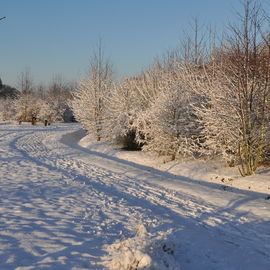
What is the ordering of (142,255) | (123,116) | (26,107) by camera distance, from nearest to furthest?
(142,255) < (123,116) < (26,107)

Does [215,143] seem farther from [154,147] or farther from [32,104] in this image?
[32,104]

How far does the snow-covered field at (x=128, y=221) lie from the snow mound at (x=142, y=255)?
1 cm

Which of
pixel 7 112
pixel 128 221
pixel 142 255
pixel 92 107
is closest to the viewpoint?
pixel 142 255

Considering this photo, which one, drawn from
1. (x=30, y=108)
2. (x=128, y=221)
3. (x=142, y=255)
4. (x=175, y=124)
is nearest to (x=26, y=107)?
(x=30, y=108)

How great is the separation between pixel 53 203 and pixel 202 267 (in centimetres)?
371

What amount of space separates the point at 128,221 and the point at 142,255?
208cm

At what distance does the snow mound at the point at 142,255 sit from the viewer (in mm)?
3498

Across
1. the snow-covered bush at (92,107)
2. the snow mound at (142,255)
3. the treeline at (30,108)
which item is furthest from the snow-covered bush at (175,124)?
the treeline at (30,108)

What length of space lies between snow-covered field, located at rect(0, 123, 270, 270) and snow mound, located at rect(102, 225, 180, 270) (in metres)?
0.01

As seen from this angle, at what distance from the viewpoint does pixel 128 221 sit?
222 inches

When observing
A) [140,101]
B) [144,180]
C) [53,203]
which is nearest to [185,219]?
[53,203]

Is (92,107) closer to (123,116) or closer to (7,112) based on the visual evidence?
(123,116)

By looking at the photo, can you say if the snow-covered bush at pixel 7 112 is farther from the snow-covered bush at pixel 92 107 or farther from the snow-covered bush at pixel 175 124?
the snow-covered bush at pixel 175 124

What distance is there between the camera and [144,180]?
9492 mm
